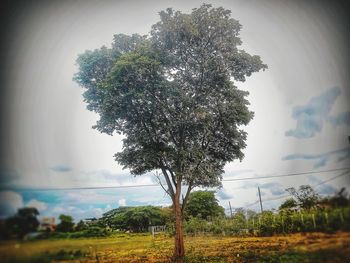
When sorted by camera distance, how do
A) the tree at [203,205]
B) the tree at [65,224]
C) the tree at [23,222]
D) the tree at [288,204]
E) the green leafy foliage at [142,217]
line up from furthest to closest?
1. the tree at [203,205]
2. the green leafy foliage at [142,217]
3. the tree at [288,204]
4. the tree at [65,224]
5. the tree at [23,222]

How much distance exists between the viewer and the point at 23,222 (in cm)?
524

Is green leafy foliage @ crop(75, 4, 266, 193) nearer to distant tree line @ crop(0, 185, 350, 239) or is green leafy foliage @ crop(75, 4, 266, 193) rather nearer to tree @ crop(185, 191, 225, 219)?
distant tree line @ crop(0, 185, 350, 239)

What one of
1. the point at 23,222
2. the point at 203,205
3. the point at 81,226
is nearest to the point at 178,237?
the point at 81,226

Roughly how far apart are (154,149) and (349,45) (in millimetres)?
7163

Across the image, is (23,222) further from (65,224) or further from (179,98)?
(179,98)

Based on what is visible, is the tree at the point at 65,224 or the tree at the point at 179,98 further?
the tree at the point at 179,98

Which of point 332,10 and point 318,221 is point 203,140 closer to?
point 318,221

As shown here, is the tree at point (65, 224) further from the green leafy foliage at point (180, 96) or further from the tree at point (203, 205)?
the tree at point (203, 205)

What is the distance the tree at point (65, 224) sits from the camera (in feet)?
19.0

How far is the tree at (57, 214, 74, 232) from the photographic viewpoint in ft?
19.0

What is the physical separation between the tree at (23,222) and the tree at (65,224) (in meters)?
0.52

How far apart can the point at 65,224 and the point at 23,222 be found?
94 cm

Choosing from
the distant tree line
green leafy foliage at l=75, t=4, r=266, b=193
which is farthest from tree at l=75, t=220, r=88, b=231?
green leafy foliage at l=75, t=4, r=266, b=193

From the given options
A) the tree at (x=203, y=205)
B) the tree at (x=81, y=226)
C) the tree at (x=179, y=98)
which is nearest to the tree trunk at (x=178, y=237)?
the tree at (x=179, y=98)
